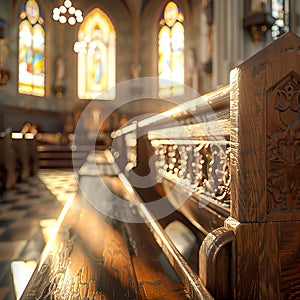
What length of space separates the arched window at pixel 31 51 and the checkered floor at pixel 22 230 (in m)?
9.55

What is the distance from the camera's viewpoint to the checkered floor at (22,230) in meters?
1.26

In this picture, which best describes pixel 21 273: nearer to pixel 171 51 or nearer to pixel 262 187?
pixel 262 187

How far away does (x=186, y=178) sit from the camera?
1749mm

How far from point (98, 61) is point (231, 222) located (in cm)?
1405

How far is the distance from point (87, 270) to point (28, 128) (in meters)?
11.8

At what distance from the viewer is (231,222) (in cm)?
90

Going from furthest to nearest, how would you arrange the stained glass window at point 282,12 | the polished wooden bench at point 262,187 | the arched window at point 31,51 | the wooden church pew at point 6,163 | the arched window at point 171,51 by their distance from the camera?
1. the arched window at point 171,51
2. the arched window at point 31,51
3. the stained glass window at point 282,12
4. the wooden church pew at point 6,163
5. the polished wooden bench at point 262,187

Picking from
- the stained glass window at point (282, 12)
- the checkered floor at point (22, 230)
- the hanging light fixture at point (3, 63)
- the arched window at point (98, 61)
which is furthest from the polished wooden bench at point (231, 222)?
the arched window at point (98, 61)

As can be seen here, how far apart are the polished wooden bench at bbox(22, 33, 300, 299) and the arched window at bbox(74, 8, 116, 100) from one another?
12954 mm

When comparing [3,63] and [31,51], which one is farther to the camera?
[31,51]

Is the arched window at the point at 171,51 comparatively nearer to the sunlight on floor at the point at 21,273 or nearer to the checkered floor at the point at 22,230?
the checkered floor at the point at 22,230

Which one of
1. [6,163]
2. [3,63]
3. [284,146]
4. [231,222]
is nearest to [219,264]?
[231,222]

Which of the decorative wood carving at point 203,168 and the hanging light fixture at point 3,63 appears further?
the hanging light fixture at point 3,63

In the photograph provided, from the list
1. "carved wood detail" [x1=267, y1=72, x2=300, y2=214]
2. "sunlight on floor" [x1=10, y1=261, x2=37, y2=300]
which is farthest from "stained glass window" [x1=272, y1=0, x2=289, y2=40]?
"sunlight on floor" [x1=10, y1=261, x2=37, y2=300]
